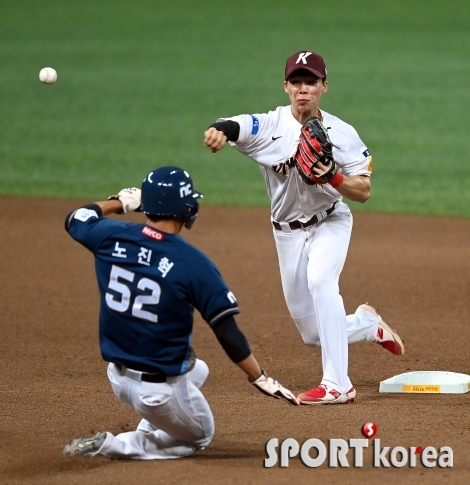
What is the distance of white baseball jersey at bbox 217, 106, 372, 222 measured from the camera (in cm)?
553

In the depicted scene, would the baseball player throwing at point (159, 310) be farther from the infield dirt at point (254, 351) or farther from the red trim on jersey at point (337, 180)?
the red trim on jersey at point (337, 180)

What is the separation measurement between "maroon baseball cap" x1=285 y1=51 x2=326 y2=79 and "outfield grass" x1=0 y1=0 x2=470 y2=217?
6.17 metres

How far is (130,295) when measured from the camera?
417 cm

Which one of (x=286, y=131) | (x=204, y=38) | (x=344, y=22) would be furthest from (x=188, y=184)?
(x=344, y=22)

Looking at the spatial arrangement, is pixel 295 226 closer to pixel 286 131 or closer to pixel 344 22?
pixel 286 131

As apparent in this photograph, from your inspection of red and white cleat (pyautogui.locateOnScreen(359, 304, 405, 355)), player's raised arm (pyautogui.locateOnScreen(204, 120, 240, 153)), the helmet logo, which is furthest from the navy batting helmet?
red and white cleat (pyautogui.locateOnScreen(359, 304, 405, 355))

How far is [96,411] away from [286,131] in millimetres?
2010

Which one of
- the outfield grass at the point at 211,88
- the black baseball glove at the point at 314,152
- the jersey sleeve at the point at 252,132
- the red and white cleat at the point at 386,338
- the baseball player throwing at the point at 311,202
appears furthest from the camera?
the outfield grass at the point at 211,88

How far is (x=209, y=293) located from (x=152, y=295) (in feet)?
0.86

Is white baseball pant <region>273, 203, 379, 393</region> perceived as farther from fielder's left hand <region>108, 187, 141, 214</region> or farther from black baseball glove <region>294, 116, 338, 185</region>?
fielder's left hand <region>108, 187, 141, 214</region>

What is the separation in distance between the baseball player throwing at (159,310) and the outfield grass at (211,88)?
25.1 feet

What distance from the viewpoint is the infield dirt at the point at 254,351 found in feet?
14.3

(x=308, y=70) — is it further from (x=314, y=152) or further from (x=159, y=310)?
(x=159, y=310)

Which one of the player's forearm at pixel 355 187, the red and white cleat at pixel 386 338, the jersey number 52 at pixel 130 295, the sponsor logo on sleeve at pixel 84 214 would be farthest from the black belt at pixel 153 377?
the red and white cleat at pixel 386 338
